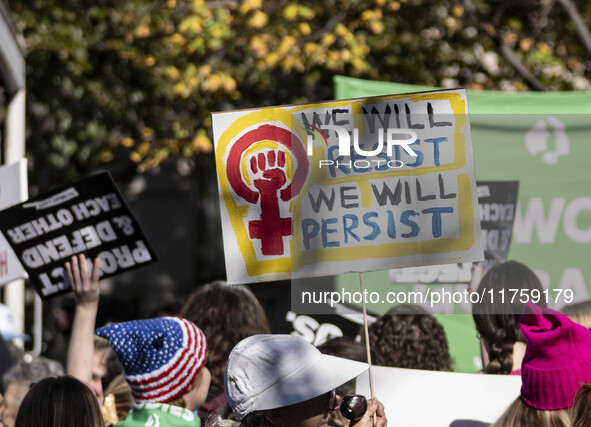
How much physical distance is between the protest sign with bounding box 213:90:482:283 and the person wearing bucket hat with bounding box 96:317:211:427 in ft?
1.42

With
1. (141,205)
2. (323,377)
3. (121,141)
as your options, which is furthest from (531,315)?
(141,205)

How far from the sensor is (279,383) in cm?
252

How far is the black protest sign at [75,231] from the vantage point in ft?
13.8

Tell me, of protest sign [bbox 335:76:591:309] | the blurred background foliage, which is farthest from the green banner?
the blurred background foliage

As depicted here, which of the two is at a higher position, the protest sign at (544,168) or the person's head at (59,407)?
the protest sign at (544,168)

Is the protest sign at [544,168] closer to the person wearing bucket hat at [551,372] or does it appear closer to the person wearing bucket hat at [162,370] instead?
the person wearing bucket hat at [551,372]

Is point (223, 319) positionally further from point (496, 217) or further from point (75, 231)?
point (496, 217)

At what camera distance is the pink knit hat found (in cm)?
277

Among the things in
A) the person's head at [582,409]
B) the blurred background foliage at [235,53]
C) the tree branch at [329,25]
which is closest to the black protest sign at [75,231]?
the person's head at [582,409]

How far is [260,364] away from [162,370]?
493mm

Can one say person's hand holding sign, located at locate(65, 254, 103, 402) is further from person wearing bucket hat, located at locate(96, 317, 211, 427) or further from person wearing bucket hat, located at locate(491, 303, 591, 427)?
person wearing bucket hat, located at locate(491, 303, 591, 427)

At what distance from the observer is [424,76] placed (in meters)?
9.43

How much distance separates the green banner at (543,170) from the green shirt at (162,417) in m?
1.71
